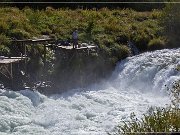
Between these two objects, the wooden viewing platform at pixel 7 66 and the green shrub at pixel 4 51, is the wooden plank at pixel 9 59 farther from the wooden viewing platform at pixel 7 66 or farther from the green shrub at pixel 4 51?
the green shrub at pixel 4 51

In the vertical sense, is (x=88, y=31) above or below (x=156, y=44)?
above

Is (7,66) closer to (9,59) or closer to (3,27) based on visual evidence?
(9,59)

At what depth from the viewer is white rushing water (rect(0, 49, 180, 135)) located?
16203 mm

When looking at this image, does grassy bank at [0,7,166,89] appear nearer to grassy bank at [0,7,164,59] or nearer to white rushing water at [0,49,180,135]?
grassy bank at [0,7,164,59]

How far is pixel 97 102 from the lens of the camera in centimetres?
1975

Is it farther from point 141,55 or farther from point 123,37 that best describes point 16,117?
point 123,37

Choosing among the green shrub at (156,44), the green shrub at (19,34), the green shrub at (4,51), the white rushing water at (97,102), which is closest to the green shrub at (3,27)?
the green shrub at (19,34)

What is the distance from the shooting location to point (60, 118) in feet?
56.3

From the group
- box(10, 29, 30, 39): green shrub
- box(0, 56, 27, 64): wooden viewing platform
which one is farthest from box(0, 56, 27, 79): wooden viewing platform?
box(10, 29, 30, 39): green shrub

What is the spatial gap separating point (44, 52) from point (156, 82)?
18.5ft

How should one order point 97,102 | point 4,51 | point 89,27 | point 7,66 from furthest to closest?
point 89,27
point 4,51
point 7,66
point 97,102

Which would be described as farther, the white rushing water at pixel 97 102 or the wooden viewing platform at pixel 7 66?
the wooden viewing platform at pixel 7 66

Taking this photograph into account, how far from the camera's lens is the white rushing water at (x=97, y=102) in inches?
638

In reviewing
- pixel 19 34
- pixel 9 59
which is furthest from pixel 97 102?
pixel 19 34
